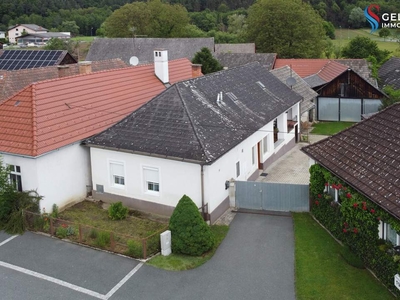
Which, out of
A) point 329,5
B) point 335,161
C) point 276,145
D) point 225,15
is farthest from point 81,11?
point 335,161

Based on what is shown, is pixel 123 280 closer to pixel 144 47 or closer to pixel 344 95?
pixel 344 95

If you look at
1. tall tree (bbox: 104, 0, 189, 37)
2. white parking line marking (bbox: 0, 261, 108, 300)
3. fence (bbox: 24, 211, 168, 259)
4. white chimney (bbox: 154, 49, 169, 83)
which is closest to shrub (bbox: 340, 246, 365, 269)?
fence (bbox: 24, 211, 168, 259)

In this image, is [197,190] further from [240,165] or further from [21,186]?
[21,186]

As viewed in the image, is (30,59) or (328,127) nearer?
(328,127)
